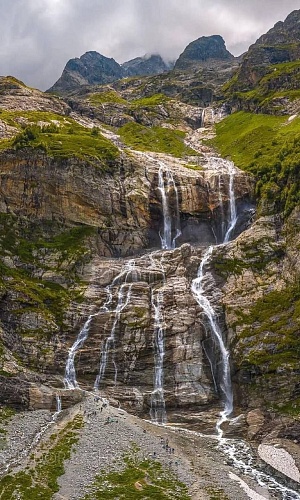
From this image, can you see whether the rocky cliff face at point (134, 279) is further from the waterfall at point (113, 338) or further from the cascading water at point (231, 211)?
the cascading water at point (231, 211)

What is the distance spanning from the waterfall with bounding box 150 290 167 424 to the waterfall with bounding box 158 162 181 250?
22219mm

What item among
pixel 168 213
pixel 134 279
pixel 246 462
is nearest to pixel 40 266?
pixel 134 279

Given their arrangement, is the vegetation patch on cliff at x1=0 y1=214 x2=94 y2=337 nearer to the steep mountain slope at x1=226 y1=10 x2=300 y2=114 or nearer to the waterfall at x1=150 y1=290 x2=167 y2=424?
the waterfall at x1=150 y1=290 x2=167 y2=424

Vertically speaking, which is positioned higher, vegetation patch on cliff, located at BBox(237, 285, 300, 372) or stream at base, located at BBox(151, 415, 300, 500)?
vegetation patch on cliff, located at BBox(237, 285, 300, 372)

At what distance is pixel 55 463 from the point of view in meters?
41.4

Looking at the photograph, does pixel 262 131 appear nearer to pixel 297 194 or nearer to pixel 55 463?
pixel 297 194

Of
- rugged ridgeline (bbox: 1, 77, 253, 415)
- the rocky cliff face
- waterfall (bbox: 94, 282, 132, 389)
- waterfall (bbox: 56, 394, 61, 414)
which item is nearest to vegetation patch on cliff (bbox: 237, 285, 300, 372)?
the rocky cliff face

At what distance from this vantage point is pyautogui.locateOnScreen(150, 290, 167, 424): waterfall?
5675cm

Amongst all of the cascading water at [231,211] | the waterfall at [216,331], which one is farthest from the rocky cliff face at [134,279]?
the waterfall at [216,331]

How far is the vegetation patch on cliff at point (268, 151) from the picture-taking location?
83.4 meters

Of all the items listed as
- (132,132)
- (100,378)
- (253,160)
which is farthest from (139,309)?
(132,132)

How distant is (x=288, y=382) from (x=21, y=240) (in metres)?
49.3

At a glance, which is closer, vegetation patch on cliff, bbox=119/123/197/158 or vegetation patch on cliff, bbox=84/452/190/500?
vegetation patch on cliff, bbox=84/452/190/500

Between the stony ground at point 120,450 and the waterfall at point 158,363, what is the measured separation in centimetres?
373
